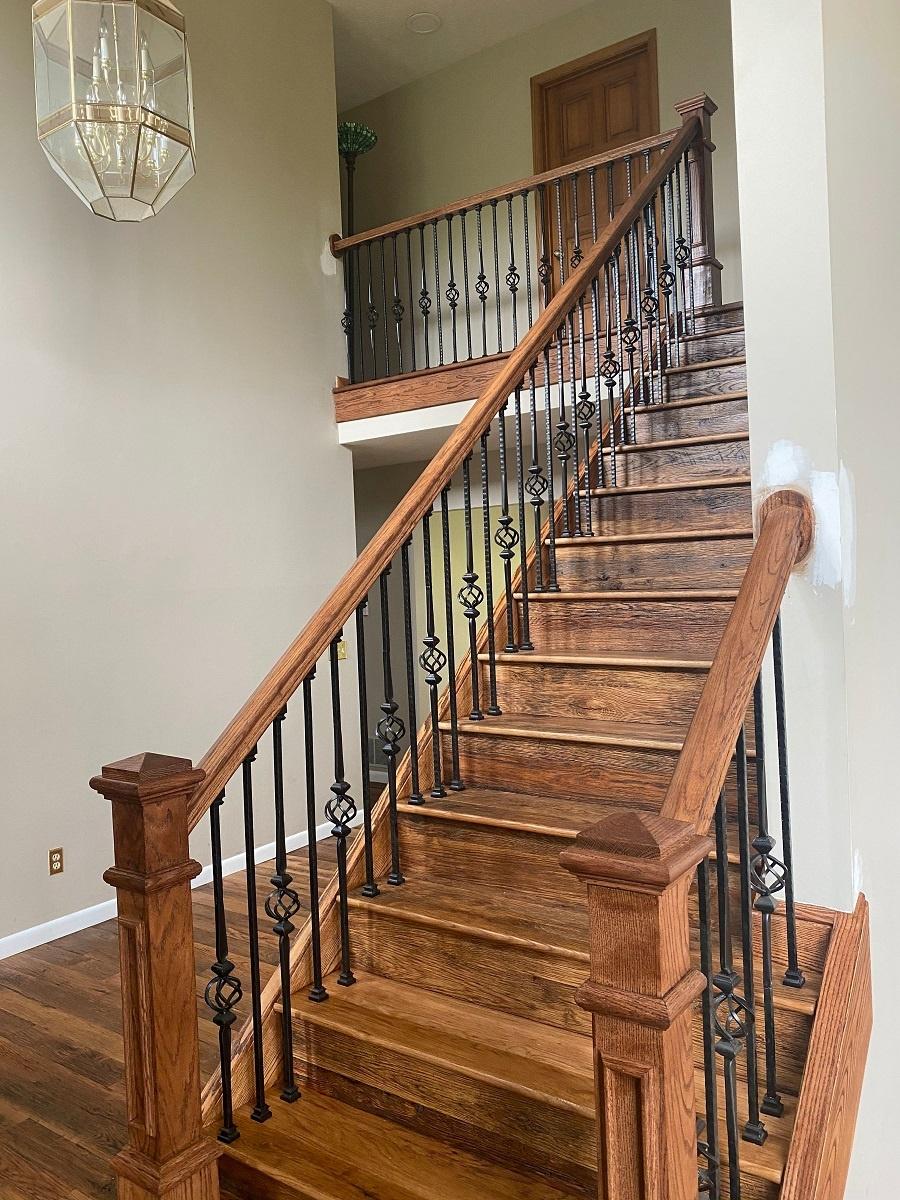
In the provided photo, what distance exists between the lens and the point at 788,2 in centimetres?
204

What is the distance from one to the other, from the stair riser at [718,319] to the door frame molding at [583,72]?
187cm

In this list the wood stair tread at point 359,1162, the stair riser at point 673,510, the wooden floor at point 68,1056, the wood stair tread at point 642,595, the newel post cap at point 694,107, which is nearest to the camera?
the wood stair tread at point 359,1162

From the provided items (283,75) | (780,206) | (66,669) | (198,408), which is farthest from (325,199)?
(780,206)

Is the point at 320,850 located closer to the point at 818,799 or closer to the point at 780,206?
the point at 818,799

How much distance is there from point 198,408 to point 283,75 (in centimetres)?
197

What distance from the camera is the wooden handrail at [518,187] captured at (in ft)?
15.2

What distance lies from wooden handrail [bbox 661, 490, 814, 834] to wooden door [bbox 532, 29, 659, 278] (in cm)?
439

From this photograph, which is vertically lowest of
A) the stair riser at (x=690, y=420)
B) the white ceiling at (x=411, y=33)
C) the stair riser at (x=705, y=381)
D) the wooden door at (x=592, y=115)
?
the stair riser at (x=690, y=420)

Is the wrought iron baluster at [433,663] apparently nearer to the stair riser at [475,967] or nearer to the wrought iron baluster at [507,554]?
the wrought iron baluster at [507,554]

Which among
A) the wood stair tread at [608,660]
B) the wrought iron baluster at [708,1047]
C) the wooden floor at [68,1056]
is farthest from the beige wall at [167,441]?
the wrought iron baluster at [708,1047]

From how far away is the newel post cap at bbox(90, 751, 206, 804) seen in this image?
1.95 meters

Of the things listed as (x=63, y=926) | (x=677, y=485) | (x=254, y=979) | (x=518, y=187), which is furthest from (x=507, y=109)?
(x=254, y=979)

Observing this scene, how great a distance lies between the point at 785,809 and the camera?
1.97m

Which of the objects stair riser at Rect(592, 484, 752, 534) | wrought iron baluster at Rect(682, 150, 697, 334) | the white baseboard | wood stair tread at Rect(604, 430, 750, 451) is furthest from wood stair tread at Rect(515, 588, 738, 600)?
wrought iron baluster at Rect(682, 150, 697, 334)
